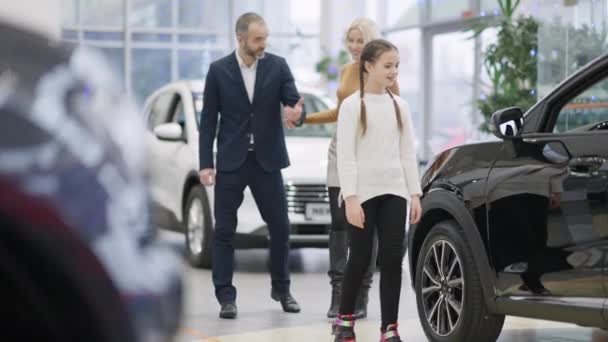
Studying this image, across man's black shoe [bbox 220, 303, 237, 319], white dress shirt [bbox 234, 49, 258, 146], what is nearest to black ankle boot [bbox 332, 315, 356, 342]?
man's black shoe [bbox 220, 303, 237, 319]

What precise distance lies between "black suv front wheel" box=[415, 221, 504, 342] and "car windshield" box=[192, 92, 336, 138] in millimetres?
4697

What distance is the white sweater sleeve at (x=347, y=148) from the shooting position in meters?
5.37

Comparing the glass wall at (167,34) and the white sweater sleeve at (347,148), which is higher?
the glass wall at (167,34)

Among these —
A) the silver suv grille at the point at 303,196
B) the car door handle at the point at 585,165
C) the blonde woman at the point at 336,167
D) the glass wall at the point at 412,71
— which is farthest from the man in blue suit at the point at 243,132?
the glass wall at the point at 412,71

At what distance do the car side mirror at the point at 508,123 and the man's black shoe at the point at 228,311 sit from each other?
7.83 feet

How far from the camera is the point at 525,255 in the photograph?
16.2ft

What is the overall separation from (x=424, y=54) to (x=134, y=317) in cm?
1996

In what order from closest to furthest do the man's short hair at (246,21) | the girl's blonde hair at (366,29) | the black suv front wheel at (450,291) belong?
1. the black suv front wheel at (450,291)
2. the girl's blonde hair at (366,29)
3. the man's short hair at (246,21)

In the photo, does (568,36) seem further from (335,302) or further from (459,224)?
(459,224)

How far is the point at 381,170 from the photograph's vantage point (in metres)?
5.41

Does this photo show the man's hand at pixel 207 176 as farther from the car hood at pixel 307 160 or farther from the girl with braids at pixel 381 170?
the car hood at pixel 307 160

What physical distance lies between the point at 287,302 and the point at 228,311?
16.1 inches

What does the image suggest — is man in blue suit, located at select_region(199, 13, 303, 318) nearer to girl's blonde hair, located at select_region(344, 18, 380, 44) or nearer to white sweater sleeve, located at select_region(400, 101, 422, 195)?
girl's blonde hair, located at select_region(344, 18, 380, 44)

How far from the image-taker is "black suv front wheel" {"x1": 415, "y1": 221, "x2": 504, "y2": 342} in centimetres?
523
